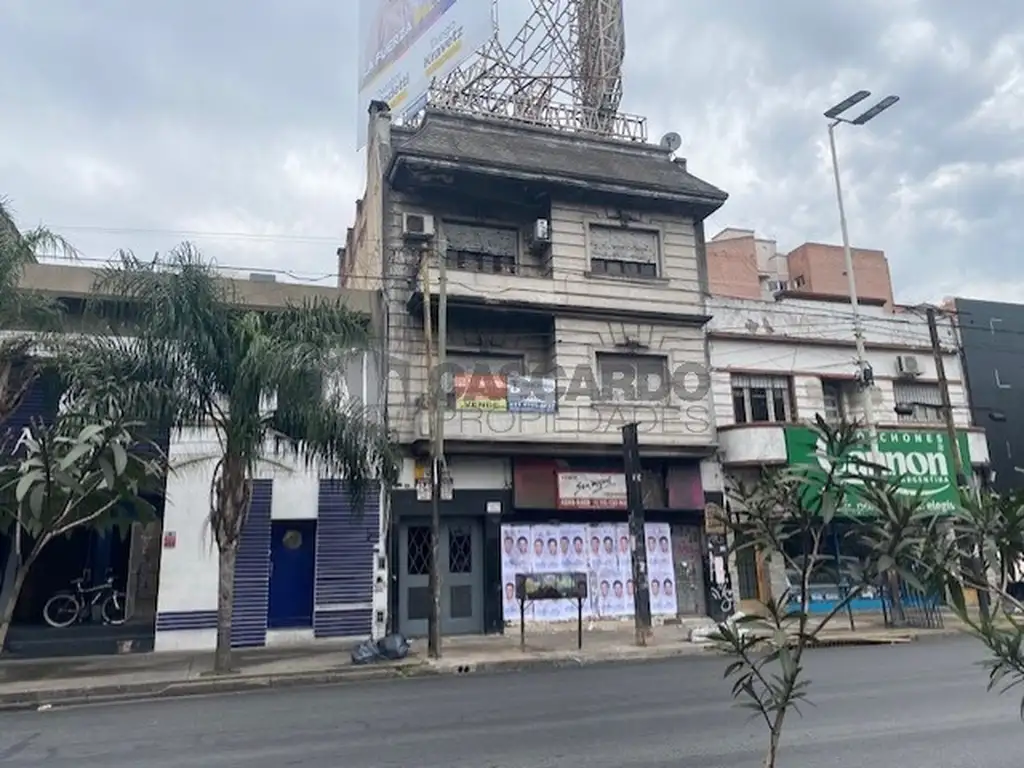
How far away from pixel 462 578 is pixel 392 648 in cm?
432

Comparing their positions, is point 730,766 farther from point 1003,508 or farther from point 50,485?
point 50,485

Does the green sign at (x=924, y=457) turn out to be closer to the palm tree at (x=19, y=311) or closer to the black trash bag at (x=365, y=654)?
the black trash bag at (x=365, y=654)

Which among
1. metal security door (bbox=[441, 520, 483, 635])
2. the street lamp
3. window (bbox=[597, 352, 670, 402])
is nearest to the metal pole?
the street lamp

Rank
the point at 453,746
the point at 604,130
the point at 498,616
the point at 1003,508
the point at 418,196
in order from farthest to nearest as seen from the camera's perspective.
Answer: the point at 604,130 < the point at 418,196 < the point at 498,616 < the point at 453,746 < the point at 1003,508

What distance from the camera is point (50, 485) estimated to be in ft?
19.4

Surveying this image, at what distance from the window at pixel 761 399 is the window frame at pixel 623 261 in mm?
3582

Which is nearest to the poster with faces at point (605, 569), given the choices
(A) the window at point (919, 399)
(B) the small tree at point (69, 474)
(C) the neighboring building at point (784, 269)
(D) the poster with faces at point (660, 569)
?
(D) the poster with faces at point (660, 569)

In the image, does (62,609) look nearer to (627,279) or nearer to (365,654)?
(365,654)

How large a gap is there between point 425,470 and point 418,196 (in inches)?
270

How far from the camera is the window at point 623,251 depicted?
65.1 ft

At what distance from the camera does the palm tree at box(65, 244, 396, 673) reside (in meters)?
11.7

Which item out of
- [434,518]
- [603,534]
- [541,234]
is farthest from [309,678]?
[541,234]

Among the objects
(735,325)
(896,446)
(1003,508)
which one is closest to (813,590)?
(896,446)

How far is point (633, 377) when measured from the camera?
1930cm
